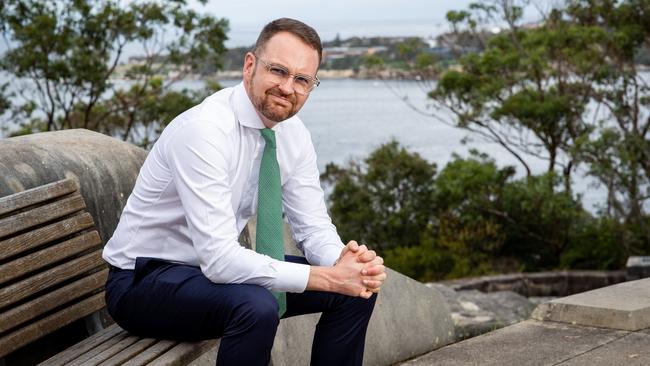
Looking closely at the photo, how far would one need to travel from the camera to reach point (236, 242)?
3008 mm

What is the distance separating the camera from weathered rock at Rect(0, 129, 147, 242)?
357 centimetres

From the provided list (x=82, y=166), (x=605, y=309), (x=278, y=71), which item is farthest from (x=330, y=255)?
(x=605, y=309)

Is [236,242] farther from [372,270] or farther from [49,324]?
[49,324]

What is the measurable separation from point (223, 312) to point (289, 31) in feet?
2.90

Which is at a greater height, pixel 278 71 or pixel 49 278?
pixel 278 71

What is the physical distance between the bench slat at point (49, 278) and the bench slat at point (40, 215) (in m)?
0.16

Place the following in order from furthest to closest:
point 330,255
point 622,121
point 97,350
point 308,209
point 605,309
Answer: point 622,121, point 605,309, point 308,209, point 330,255, point 97,350

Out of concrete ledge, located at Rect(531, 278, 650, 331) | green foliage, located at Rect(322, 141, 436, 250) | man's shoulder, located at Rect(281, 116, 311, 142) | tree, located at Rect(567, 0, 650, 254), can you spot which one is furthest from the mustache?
green foliage, located at Rect(322, 141, 436, 250)

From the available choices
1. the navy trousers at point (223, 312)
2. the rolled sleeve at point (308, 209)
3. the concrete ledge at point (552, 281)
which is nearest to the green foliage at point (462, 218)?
the concrete ledge at point (552, 281)

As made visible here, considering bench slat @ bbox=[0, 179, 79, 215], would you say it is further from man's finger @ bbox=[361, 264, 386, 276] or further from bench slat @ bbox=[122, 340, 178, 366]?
man's finger @ bbox=[361, 264, 386, 276]

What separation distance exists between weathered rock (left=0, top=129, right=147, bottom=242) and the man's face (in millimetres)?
898

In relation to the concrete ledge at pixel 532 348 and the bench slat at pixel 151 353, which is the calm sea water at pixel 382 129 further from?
the bench slat at pixel 151 353

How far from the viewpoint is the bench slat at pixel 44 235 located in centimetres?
317

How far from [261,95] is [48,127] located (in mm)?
12034
